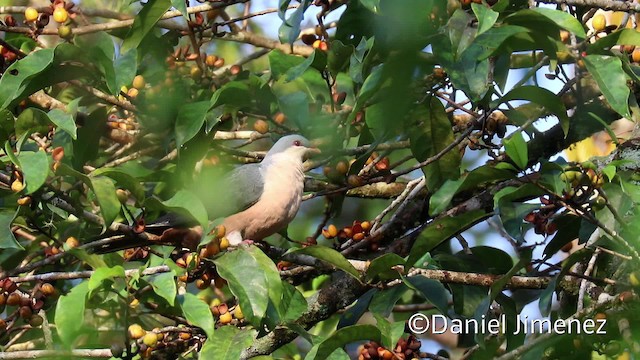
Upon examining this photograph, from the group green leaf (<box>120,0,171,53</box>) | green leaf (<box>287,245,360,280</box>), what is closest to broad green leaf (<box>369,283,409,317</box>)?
green leaf (<box>287,245,360,280</box>)

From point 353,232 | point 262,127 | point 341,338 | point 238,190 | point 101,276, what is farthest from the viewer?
point 238,190

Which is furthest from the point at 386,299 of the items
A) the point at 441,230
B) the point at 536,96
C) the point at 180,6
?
the point at 180,6

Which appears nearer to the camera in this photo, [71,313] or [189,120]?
[71,313]

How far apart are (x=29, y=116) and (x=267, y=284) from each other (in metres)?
1.13

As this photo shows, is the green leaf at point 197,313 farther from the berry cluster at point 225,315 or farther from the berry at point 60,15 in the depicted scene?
the berry at point 60,15

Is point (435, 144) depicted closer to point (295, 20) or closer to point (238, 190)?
point (295, 20)

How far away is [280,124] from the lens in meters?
4.09

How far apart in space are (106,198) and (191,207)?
11.2 inches

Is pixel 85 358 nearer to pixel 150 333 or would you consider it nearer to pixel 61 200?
pixel 150 333

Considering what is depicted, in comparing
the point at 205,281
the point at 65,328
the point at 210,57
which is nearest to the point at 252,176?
the point at 210,57

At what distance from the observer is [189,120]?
345cm

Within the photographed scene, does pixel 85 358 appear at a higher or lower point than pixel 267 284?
lower

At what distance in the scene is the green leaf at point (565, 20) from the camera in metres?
2.86

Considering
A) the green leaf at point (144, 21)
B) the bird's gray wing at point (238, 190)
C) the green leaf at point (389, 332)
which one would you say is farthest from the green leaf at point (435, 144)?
the green leaf at point (144, 21)
